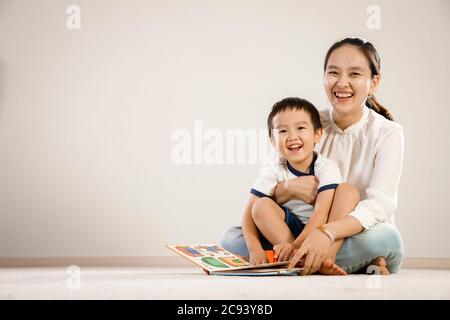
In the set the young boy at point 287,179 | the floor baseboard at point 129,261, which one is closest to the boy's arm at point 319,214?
the young boy at point 287,179

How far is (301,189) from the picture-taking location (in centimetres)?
161

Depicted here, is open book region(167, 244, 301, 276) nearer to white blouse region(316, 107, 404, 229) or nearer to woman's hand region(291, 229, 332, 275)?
woman's hand region(291, 229, 332, 275)

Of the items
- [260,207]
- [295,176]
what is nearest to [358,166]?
[295,176]

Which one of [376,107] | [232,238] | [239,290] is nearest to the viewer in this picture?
[239,290]

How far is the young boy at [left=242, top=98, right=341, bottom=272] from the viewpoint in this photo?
1.54 meters

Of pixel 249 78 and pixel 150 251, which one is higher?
pixel 249 78

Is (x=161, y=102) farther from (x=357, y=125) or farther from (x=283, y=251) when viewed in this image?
(x=283, y=251)

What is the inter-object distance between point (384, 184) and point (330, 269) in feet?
0.95

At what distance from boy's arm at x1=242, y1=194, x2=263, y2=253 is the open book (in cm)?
5

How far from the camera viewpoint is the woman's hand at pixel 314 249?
141 cm

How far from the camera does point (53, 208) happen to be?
2861 mm
